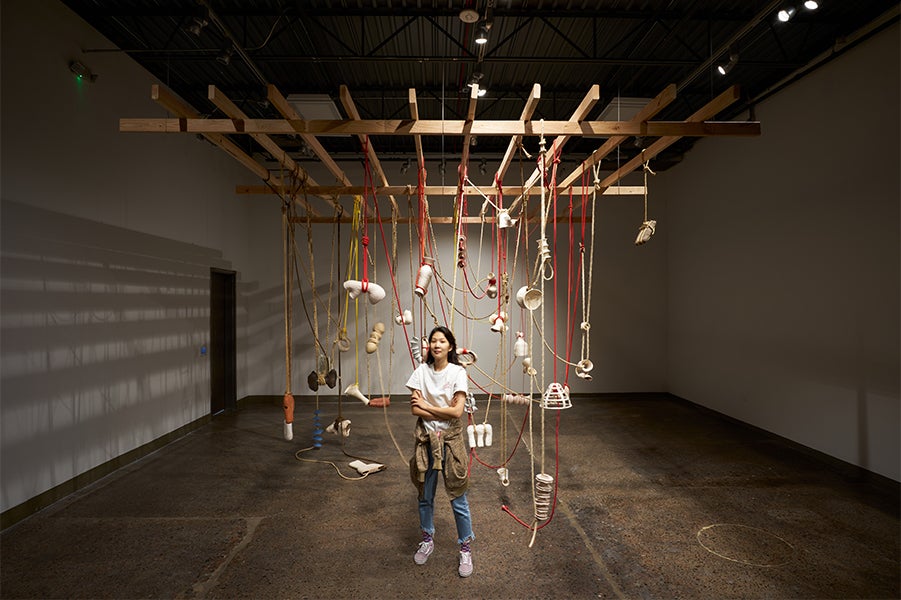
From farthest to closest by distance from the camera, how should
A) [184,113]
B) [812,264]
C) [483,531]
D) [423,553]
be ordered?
1. [812,264]
2. [483,531]
3. [423,553]
4. [184,113]

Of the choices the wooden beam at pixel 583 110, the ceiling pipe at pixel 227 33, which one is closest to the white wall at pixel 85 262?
the ceiling pipe at pixel 227 33

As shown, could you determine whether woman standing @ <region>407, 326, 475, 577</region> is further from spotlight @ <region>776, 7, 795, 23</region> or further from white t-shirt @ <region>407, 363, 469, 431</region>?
spotlight @ <region>776, 7, 795, 23</region>

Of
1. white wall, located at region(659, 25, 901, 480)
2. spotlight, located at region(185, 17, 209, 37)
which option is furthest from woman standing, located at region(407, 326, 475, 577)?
white wall, located at region(659, 25, 901, 480)

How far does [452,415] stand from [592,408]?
485 cm

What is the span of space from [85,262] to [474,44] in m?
3.92

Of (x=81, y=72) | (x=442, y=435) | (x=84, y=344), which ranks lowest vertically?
(x=442, y=435)

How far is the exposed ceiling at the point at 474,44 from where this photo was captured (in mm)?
4020

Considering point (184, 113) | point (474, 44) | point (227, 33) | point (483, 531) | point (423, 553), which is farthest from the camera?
point (474, 44)

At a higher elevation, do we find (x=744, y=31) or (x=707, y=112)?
(x=744, y=31)

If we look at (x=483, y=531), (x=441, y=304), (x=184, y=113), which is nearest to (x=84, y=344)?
(x=184, y=113)

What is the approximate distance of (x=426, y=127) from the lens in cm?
266

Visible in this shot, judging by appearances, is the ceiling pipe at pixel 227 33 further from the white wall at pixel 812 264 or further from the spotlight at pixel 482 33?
the white wall at pixel 812 264

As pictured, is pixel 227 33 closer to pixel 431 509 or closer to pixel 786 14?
pixel 431 509

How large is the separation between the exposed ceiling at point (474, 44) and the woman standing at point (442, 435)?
262cm
